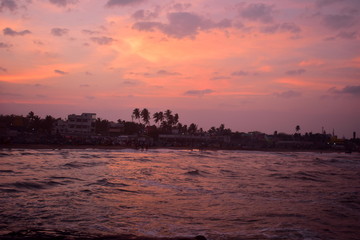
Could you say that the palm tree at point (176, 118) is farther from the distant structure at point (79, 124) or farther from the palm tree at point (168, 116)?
the distant structure at point (79, 124)

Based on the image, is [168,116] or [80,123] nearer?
[80,123]

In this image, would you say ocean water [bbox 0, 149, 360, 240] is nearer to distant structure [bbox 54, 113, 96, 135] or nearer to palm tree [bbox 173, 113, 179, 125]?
distant structure [bbox 54, 113, 96, 135]

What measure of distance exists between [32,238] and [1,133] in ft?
205

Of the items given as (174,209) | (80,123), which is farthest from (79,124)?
(174,209)

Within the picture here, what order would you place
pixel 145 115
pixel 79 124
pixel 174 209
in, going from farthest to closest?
pixel 145 115 → pixel 79 124 → pixel 174 209

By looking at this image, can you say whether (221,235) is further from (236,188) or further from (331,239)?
(236,188)

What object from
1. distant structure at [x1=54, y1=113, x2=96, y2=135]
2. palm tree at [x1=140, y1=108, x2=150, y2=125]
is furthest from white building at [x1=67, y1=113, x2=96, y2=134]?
palm tree at [x1=140, y1=108, x2=150, y2=125]

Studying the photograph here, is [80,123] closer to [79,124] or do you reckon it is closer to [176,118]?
[79,124]

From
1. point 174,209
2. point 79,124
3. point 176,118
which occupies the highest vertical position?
point 176,118

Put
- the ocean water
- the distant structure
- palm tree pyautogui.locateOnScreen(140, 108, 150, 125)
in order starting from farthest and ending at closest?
palm tree pyautogui.locateOnScreen(140, 108, 150, 125), the distant structure, the ocean water

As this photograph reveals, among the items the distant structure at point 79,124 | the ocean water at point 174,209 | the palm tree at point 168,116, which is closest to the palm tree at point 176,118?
the palm tree at point 168,116

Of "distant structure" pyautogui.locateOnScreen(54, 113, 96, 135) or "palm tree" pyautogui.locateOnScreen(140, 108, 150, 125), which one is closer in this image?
"distant structure" pyautogui.locateOnScreen(54, 113, 96, 135)

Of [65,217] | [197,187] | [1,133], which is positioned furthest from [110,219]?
[1,133]

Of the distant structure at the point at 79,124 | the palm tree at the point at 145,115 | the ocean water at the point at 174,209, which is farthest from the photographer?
A: the palm tree at the point at 145,115
